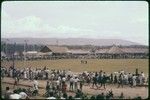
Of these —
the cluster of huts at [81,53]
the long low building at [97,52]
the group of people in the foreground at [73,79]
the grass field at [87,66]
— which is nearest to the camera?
the group of people in the foreground at [73,79]

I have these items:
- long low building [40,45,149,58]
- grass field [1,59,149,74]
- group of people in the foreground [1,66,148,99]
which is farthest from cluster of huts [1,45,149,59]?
group of people in the foreground [1,66,148,99]

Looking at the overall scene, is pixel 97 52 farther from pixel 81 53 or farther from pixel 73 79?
pixel 73 79

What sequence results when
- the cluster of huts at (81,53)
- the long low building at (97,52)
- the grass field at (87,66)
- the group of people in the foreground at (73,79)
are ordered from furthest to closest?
the long low building at (97,52), the cluster of huts at (81,53), the grass field at (87,66), the group of people in the foreground at (73,79)

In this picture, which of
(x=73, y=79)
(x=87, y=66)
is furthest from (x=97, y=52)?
(x=73, y=79)

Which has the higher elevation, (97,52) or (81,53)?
(97,52)

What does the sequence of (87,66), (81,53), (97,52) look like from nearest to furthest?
(87,66), (81,53), (97,52)

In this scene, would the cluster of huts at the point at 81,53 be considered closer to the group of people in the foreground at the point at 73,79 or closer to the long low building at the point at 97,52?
the long low building at the point at 97,52

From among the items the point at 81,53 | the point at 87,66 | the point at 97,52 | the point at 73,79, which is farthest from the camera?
the point at 97,52

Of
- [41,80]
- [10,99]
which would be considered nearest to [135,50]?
[41,80]

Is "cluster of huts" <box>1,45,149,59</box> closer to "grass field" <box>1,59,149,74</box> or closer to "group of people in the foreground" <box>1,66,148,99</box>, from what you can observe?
"grass field" <box>1,59,149,74</box>

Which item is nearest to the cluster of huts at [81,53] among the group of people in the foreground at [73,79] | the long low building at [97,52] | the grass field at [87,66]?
the long low building at [97,52]

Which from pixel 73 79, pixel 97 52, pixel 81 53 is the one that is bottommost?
pixel 73 79
